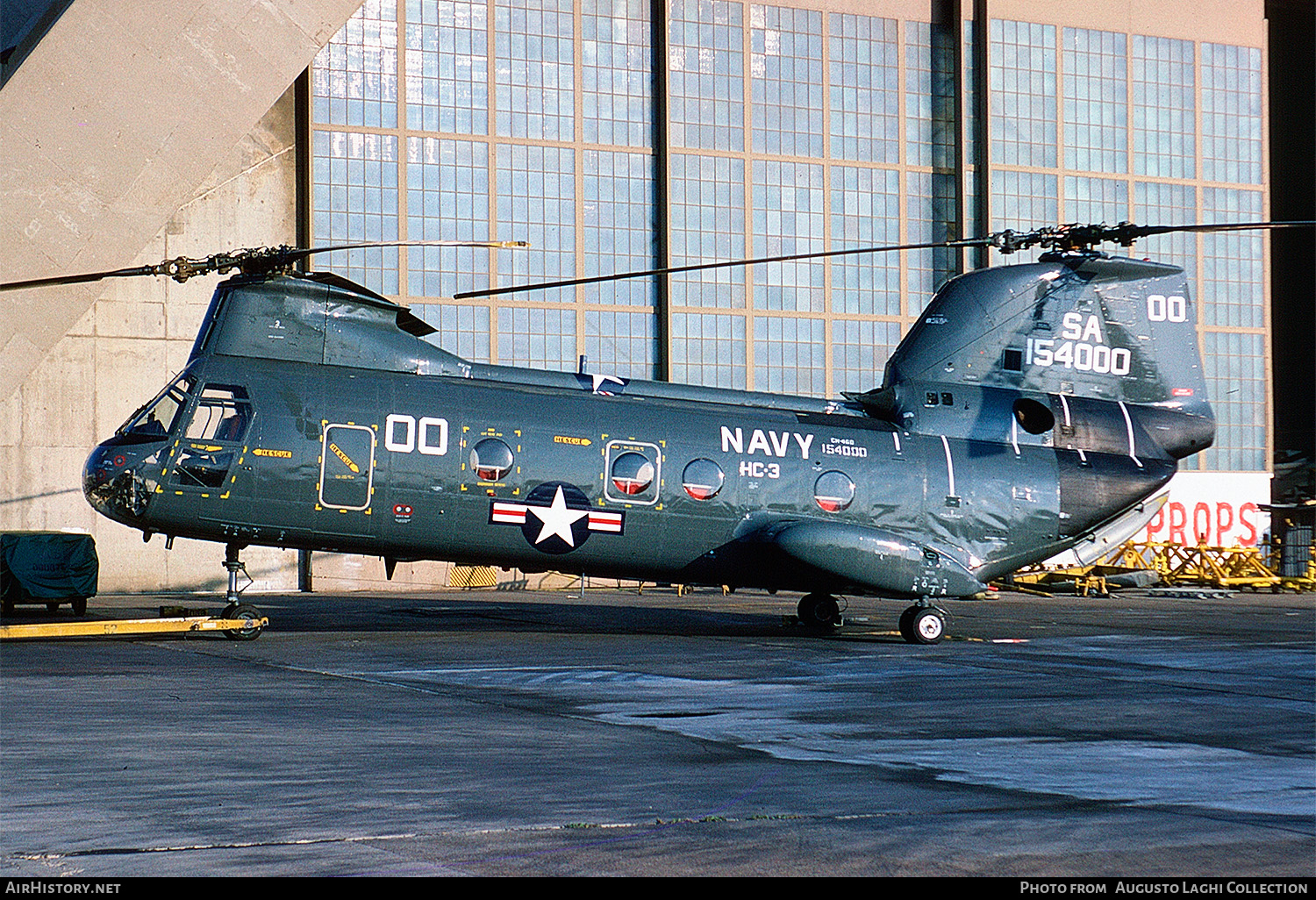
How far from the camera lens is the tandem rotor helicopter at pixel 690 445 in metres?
18.8

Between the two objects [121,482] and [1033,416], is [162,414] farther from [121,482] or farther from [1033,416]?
[1033,416]

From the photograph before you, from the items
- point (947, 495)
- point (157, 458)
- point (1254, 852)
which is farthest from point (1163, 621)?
point (1254, 852)

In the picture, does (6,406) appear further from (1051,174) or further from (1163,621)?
(1051,174)

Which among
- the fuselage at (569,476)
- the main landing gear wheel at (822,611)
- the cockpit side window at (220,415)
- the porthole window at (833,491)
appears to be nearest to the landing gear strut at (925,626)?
the fuselage at (569,476)

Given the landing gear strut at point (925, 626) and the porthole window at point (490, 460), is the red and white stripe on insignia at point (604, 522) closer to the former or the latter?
the porthole window at point (490, 460)

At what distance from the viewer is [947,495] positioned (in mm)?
21656

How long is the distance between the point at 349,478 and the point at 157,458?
252cm

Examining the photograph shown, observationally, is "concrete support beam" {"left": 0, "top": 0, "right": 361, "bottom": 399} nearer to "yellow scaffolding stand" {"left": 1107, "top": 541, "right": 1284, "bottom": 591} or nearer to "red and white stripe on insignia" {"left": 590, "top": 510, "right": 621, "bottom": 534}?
"red and white stripe on insignia" {"left": 590, "top": 510, "right": 621, "bottom": 534}

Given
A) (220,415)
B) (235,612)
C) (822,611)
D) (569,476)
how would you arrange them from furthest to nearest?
(822,611) → (569,476) → (235,612) → (220,415)

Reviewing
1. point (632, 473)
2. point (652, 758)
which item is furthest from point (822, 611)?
point (652, 758)

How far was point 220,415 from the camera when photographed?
18750 mm

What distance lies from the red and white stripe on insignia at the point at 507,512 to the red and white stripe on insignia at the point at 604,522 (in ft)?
3.41

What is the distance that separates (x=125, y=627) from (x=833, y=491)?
10.3m

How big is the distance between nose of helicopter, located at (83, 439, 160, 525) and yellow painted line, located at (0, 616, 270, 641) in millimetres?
1380
